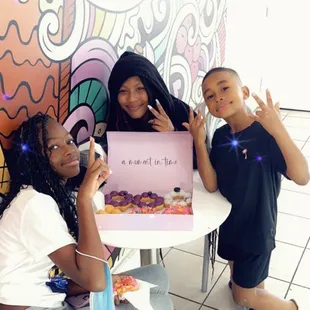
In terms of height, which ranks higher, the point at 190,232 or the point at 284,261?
the point at 190,232

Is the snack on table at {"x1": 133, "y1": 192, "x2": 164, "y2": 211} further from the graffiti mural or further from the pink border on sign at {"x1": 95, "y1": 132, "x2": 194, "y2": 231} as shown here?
the graffiti mural

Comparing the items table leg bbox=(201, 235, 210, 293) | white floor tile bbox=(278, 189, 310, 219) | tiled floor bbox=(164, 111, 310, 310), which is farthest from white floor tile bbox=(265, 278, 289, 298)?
white floor tile bbox=(278, 189, 310, 219)

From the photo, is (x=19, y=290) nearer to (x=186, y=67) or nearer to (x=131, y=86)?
(x=131, y=86)

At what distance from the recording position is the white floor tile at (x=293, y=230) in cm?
224

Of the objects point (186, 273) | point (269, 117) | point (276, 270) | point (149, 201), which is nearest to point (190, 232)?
point (149, 201)

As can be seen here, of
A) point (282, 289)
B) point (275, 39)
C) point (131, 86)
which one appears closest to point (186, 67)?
point (131, 86)

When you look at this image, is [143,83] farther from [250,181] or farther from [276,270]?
[276,270]

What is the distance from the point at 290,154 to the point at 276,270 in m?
1.00

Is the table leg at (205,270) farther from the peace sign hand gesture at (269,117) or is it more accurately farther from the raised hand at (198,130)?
the peace sign hand gesture at (269,117)

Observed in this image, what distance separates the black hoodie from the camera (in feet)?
5.02

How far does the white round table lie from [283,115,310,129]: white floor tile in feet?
9.27

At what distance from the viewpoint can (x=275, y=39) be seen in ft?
13.9

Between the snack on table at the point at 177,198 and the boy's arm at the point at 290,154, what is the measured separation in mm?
348

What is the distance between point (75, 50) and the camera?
145cm
